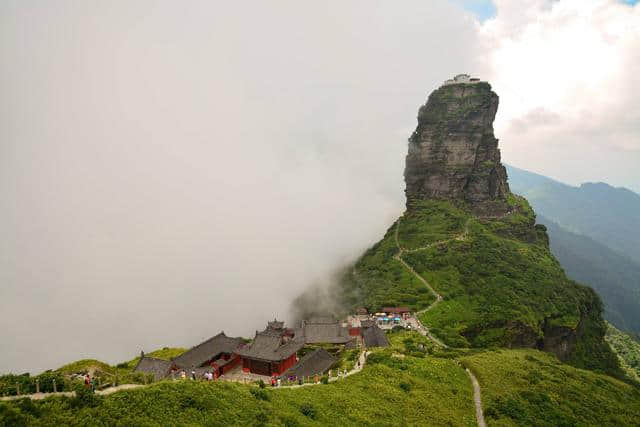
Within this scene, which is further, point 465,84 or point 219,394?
point 465,84

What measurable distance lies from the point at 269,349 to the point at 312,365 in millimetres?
9789

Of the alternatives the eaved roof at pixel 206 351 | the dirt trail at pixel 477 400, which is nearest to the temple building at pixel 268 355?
the eaved roof at pixel 206 351

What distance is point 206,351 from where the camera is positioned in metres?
71.8

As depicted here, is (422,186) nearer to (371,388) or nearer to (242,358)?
(242,358)

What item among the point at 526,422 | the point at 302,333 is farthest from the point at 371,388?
the point at 302,333

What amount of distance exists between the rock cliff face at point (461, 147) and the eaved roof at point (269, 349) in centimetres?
11028

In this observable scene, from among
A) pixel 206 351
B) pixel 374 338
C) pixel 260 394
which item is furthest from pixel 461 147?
pixel 260 394

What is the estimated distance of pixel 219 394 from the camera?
3241 centimetres

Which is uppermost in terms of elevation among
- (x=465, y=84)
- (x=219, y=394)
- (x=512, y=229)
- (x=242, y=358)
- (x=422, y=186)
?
(x=465, y=84)

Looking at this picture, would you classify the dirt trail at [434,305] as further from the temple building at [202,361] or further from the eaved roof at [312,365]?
the temple building at [202,361]

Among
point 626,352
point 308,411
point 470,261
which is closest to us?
point 308,411

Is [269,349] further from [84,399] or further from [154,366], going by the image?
[84,399]

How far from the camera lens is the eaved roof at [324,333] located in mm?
80500

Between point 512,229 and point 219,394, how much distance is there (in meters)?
140
